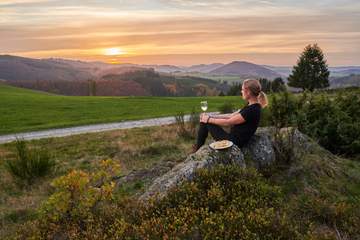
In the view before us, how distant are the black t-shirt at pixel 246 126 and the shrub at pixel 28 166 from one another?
5.10 meters

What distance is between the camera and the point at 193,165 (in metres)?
6.71

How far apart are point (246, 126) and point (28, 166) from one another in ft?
17.8

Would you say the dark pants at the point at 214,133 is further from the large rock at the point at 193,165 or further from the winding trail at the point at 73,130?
the winding trail at the point at 73,130

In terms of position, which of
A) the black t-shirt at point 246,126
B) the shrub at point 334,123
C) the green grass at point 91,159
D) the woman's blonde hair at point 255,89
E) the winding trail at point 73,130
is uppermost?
the woman's blonde hair at point 255,89

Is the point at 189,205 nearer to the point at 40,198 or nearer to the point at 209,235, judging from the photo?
the point at 209,235

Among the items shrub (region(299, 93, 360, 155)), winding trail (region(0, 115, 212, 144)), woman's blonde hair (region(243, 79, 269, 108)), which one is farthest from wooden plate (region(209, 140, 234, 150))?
winding trail (region(0, 115, 212, 144))

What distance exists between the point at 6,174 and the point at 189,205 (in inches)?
310

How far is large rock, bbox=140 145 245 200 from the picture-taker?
6480 millimetres

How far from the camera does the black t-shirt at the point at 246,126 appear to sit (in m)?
7.85

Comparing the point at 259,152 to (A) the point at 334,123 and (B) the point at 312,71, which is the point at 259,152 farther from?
(B) the point at 312,71

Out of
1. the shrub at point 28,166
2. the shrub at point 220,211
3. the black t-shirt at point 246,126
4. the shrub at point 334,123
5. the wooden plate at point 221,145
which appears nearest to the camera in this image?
the shrub at point 220,211

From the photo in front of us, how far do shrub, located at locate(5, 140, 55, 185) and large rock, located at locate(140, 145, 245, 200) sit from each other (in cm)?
465

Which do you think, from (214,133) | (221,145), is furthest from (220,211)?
(214,133)

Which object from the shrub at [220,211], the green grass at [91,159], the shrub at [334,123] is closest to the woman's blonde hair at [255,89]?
the shrub at [220,211]
